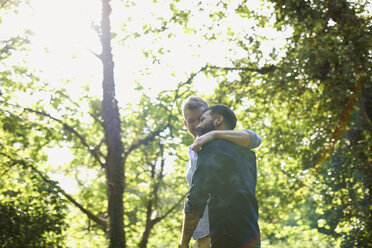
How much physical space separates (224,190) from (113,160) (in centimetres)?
708

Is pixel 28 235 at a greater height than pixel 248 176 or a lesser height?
greater

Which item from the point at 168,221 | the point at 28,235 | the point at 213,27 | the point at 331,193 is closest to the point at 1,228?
the point at 28,235

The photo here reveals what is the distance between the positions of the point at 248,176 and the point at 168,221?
15044 mm

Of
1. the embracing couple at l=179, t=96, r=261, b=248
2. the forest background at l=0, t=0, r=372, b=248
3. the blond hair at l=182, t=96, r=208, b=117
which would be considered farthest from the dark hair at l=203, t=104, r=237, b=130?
the forest background at l=0, t=0, r=372, b=248

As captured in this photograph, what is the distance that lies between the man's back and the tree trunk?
6783mm

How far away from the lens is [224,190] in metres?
2.08

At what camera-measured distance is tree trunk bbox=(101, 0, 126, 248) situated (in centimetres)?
852

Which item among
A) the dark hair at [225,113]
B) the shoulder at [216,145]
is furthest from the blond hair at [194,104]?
the shoulder at [216,145]

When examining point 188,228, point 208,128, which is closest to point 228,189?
point 188,228

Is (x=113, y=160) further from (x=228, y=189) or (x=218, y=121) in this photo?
(x=228, y=189)

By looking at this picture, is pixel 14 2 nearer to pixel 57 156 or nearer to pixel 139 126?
pixel 139 126

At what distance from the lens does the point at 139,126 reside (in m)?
14.2

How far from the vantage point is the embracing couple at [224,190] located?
6.53 feet

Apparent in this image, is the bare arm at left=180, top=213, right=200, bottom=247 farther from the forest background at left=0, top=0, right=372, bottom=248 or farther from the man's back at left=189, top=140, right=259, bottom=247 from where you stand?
the forest background at left=0, top=0, right=372, bottom=248
